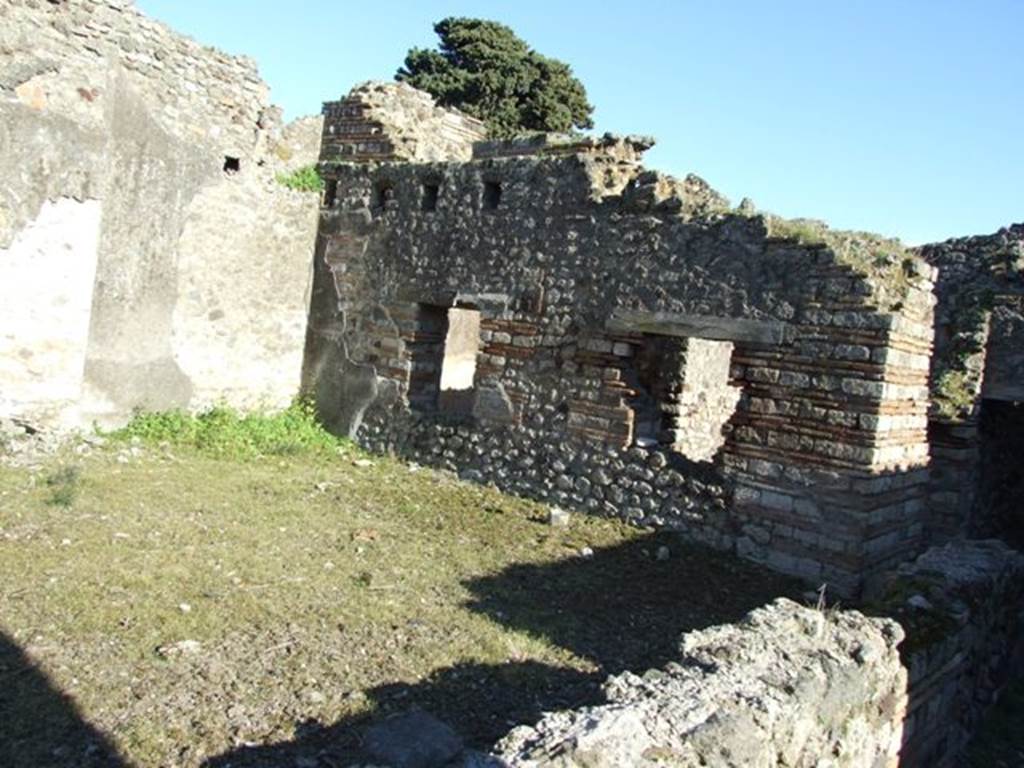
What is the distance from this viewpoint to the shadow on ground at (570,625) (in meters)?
3.62

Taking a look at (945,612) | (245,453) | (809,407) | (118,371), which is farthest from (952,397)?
(118,371)

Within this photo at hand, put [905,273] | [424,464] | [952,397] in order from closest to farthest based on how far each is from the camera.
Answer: [905,273], [952,397], [424,464]

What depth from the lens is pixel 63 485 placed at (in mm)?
6367

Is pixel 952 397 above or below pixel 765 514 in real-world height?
above

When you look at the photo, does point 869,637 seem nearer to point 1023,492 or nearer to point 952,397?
point 952,397

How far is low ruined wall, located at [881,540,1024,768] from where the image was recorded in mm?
3986

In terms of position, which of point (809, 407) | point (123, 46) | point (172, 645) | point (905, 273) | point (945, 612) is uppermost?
point (123, 46)

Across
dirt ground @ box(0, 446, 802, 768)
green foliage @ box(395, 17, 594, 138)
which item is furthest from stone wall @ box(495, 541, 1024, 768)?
green foliage @ box(395, 17, 594, 138)

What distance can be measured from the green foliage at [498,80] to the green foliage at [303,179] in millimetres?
17356

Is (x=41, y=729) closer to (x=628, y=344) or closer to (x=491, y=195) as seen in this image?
(x=628, y=344)

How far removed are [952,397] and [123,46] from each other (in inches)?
335

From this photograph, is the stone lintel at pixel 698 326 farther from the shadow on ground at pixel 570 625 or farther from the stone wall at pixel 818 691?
the stone wall at pixel 818 691

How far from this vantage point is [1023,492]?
898 centimetres

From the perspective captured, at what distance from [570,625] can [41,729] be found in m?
2.74
